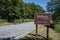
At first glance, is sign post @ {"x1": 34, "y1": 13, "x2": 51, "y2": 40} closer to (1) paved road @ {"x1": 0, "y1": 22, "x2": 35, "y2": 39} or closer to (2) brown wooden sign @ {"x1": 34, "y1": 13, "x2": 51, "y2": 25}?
(2) brown wooden sign @ {"x1": 34, "y1": 13, "x2": 51, "y2": 25}

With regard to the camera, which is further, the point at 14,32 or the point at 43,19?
the point at 14,32

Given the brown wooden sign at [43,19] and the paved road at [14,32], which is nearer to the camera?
the brown wooden sign at [43,19]

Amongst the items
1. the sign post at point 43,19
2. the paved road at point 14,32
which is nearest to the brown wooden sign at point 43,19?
the sign post at point 43,19

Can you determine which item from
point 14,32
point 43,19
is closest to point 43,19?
point 43,19

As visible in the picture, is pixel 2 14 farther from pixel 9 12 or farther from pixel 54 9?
pixel 54 9

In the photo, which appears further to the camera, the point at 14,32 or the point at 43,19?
the point at 14,32

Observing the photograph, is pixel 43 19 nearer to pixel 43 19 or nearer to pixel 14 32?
pixel 43 19

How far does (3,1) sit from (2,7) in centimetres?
215

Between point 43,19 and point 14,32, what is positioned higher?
point 43,19

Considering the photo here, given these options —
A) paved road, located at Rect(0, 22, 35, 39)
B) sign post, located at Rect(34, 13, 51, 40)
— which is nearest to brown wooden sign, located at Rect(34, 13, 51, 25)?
sign post, located at Rect(34, 13, 51, 40)

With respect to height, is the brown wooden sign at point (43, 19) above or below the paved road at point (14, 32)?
above

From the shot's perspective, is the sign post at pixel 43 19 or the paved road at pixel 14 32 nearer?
the sign post at pixel 43 19

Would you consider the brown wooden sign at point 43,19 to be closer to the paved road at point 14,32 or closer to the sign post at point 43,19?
the sign post at point 43,19

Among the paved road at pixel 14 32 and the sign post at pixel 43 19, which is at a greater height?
the sign post at pixel 43 19
